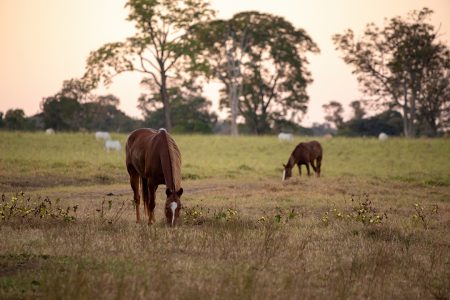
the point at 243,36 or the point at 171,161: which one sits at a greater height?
the point at 243,36

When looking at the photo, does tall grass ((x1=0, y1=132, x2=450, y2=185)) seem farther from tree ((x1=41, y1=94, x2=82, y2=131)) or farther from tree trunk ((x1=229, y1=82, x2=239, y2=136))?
tree ((x1=41, y1=94, x2=82, y2=131))

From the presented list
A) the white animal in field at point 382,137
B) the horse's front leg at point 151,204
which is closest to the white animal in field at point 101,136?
the white animal in field at point 382,137

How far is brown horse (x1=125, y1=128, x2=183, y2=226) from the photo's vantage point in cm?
1060

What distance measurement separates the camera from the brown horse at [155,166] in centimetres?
1060

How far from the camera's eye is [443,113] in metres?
59.1

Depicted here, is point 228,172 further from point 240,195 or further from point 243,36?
point 243,36

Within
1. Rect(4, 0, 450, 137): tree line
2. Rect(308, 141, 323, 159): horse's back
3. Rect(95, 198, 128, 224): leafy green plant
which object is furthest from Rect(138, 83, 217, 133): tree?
Rect(95, 198, 128, 224): leafy green plant

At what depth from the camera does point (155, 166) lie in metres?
12.0

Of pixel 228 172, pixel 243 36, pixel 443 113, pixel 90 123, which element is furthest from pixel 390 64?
pixel 90 123

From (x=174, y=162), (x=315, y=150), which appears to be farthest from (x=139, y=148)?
(x=315, y=150)

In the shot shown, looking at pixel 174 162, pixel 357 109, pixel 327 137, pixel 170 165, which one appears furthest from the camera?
pixel 357 109

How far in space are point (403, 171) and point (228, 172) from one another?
370 inches

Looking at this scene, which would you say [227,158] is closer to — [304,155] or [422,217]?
[304,155]

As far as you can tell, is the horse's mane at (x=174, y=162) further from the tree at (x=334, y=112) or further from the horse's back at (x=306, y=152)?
the tree at (x=334, y=112)
